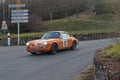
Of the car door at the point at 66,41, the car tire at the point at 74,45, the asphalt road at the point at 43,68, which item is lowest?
the asphalt road at the point at 43,68

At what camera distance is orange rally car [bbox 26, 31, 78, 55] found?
58.4ft

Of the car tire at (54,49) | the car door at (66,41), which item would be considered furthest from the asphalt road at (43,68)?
the car door at (66,41)

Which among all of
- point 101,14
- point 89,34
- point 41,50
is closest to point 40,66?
point 41,50

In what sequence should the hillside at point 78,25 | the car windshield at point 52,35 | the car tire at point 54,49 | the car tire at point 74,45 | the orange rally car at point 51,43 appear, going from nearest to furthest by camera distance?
the orange rally car at point 51,43, the car tire at point 54,49, the car windshield at point 52,35, the car tire at point 74,45, the hillside at point 78,25

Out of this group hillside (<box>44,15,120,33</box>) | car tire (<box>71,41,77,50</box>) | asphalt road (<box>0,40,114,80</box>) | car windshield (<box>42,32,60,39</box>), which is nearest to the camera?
asphalt road (<box>0,40,114,80</box>)

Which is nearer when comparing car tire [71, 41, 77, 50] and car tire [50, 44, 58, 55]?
car tire [50, 44, 58, 55]

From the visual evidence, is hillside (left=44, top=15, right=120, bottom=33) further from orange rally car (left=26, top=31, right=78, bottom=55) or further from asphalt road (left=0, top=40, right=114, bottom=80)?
asphalt road (left=0, top=40, right=114, bottom=80)

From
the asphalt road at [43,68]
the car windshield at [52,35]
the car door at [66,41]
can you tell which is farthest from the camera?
the car door at [66,41]

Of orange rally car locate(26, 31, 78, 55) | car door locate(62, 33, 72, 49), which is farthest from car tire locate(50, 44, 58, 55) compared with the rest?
car door locate(62, 33, 72, 49)

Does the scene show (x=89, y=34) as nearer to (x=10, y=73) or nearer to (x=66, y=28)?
(x=66, y=28)

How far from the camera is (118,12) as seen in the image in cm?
967

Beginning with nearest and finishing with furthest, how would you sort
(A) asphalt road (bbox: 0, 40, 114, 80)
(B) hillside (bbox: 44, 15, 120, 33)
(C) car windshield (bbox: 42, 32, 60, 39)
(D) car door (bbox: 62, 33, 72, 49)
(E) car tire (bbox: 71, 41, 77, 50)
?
(A) asphalt road (bbox: 0, 40, 114, 80)
(C) car windshield (bbox: 42, 32, 60, 39)
(D) car door (bbox: 62, 33, 72, 49)
(E) car tire (bbox: 71, 41, 77, 50)
(B) hillside (bbox: 44, 15, 120, 33)

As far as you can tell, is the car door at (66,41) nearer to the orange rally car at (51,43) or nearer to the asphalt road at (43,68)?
the orange rally car at (51,43)

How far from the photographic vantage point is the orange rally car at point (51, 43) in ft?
58.4
